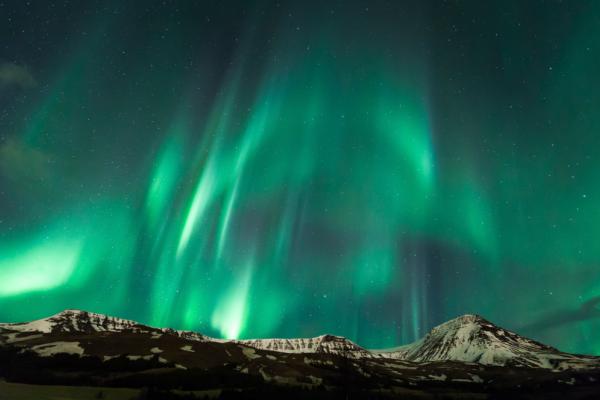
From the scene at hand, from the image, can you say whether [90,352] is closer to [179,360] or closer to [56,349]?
[56,349]

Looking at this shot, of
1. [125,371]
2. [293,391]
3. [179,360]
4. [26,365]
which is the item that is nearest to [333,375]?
[293,391]

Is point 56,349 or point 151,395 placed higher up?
point 56,349

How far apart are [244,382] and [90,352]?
283 feet

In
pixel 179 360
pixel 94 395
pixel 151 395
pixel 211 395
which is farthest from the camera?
pixel 179 360

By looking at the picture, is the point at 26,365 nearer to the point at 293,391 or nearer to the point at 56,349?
the point at 56,349

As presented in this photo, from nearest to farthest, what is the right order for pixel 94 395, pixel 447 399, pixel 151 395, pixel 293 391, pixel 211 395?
pixel 94 395
pixel 151 395
pixel 211 395
pixel 293 391
pixel 447 399

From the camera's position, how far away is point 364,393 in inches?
6235

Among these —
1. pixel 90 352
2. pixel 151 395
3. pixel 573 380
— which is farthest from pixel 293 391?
pixel 573 380

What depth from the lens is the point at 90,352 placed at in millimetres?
190250

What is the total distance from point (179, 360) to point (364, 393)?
88.8 meters

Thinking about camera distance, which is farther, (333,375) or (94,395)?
(333,375)

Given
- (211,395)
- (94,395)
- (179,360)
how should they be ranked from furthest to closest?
(179,360)
(211,395)
(94,395)

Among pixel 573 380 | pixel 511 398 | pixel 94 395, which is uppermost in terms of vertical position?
pixel 573 380

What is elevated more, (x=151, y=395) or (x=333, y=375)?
(x=333, y=375)
